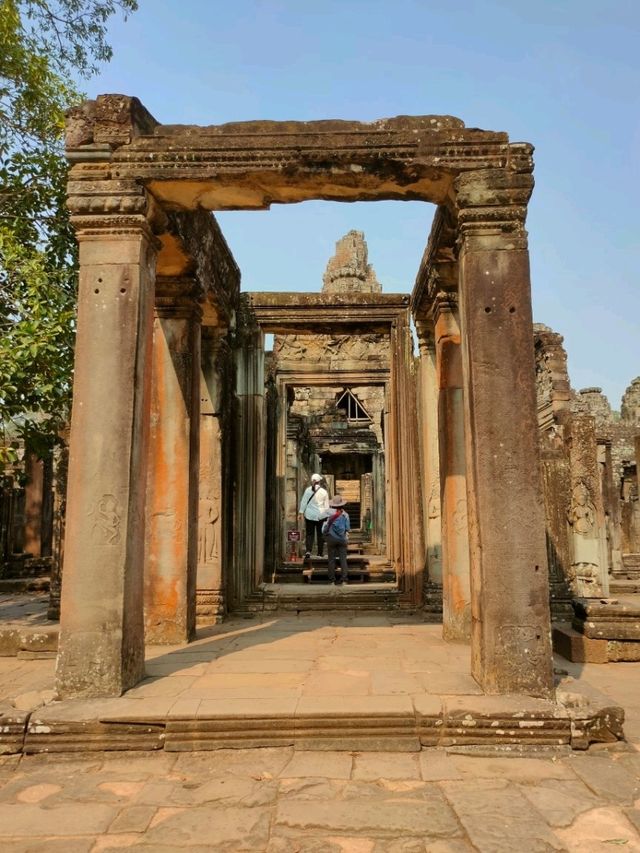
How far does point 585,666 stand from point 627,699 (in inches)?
46.9

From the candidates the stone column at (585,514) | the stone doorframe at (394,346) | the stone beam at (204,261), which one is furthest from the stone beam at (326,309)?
the stone column at (585,514)

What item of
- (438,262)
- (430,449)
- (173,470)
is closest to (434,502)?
(430,449)

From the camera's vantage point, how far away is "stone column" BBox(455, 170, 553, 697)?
13.5 ft

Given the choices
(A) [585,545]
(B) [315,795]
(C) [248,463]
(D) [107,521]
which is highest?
(C) [248,463]

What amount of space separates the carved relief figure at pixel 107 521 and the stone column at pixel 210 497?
3328 millimetres

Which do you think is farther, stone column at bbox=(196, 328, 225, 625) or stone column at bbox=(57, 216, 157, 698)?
stone column at bbox=(196, 328, 225, 625)

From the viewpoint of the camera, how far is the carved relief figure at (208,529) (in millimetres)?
7582

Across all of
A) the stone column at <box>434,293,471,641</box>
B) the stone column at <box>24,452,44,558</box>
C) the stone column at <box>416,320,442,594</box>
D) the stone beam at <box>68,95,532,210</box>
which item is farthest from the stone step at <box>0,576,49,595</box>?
the stone beam at <box>68,95,532,210</box>

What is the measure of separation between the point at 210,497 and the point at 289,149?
4255mm

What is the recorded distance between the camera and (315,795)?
3062mm

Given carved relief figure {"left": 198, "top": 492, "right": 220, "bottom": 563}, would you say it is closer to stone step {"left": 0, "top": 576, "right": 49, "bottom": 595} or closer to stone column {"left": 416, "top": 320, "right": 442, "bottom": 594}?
stone column {"left": 416, "top": 320, "right": 442, "bottom": 594}

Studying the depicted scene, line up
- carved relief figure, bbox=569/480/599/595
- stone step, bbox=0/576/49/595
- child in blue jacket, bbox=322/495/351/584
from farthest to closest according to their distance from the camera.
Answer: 1. stone step, bbox=0/576/49/595
2. child in blue jacket, bbox=322/495/351/584
3. carved relief figure, bbox=569/480/599/595

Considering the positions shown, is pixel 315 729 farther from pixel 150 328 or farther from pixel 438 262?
pixel 438 262

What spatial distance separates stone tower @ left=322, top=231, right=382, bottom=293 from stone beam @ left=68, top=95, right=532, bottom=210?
2567 centimetres
